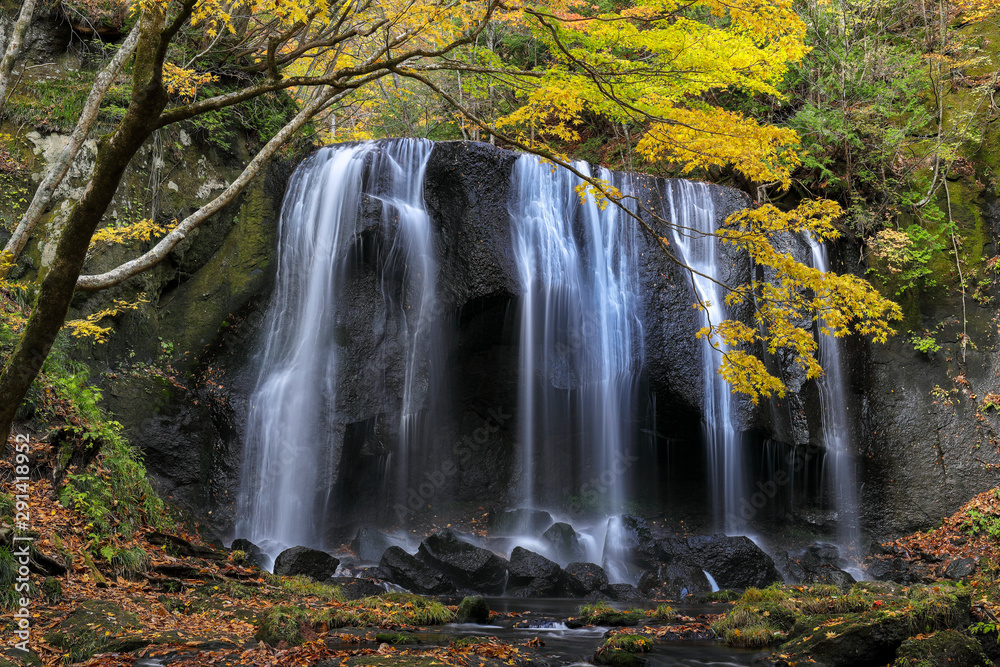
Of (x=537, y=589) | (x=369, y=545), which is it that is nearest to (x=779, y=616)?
(x=537, y=589)

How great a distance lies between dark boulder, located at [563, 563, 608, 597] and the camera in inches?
367

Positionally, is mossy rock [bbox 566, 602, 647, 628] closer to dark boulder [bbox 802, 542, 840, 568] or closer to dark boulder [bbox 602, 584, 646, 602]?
dark boulder [bbox 602, 584, 646, 602]

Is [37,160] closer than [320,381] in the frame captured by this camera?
Yes

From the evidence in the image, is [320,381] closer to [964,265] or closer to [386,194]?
[386,194]

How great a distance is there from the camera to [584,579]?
→ 9453 millimetres

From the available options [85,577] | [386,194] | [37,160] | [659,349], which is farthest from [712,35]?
[37,160]

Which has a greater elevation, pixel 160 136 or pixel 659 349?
pixel 160 136

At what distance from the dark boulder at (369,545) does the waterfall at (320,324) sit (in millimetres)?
876

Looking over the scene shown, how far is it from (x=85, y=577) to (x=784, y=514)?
38.7 feet

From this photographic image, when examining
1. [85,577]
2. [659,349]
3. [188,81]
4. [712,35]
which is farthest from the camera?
[659,349]

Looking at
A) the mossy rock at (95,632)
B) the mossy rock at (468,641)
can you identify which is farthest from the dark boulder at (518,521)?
the mossy rock at (95,632)

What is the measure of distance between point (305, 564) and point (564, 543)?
14.7 ft

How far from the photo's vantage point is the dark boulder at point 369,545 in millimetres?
10406

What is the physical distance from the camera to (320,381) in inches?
462
